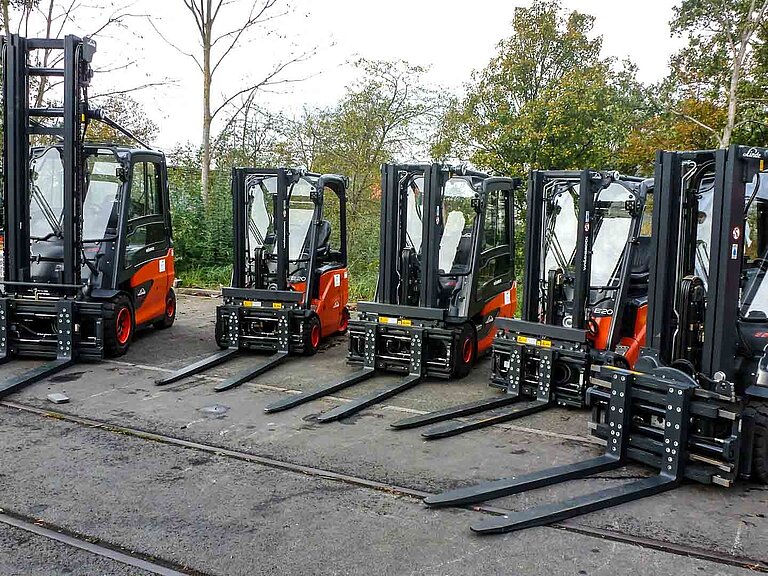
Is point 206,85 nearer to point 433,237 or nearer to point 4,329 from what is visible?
point 4,329

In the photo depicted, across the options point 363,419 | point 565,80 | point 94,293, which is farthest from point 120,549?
point 565,80

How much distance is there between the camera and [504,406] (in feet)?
24.6

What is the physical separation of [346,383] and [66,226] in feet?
12.4

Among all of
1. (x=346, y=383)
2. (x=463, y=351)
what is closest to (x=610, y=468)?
(x=463, y=351)

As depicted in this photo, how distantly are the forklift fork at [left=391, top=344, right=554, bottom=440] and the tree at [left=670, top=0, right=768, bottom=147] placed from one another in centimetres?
805

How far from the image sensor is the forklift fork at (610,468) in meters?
4.78

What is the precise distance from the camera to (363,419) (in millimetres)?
7102

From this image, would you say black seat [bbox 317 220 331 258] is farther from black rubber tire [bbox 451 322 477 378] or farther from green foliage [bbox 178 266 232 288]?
green foliage [bbox 178 266 232 288]

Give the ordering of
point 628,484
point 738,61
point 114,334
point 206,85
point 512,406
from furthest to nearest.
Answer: point 206,85 → point 738,61 → point 114,334 → point 512,406 → point 628,484

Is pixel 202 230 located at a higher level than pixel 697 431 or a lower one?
higher

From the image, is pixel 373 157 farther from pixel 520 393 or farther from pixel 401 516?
pixel 401 516

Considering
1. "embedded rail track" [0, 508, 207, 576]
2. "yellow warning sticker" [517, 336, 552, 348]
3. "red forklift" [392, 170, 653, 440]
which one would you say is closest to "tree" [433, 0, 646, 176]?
"red forklift" [392, 170, 653, 440]

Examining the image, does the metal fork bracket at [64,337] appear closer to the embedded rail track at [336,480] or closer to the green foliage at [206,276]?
the embedded rail track at [336,480]

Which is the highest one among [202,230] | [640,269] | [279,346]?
[202,230]
